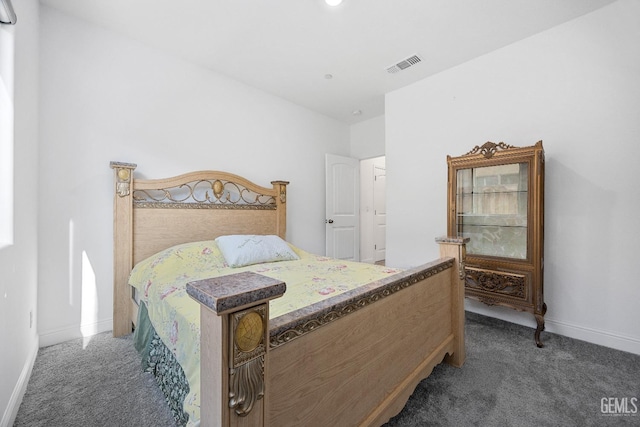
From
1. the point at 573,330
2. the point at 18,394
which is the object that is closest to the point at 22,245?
the point at 18,394

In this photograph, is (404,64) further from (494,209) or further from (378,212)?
(378,212)

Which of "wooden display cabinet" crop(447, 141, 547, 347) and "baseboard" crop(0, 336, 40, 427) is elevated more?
"wooden display cabinet" crop(447, 141, 547, 347)

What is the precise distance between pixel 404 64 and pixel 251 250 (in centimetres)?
255

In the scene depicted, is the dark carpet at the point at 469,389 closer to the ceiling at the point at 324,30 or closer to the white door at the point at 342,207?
the white door at the point at 342,207

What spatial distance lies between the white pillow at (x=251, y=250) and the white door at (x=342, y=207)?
1.70 m

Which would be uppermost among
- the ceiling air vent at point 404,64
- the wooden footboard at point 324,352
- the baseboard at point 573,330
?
the ceiling air vent at point 404,64

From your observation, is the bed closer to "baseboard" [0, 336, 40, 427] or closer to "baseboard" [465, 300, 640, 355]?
"baseboard" [0, 336, 40, 427]

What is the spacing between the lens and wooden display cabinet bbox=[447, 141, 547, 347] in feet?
7.33

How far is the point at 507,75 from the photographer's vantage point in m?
2.69

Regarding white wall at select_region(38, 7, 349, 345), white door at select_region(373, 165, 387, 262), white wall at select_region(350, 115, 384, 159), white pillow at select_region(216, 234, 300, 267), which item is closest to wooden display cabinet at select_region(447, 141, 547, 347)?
white pillow at select_region(216, 234, 300, 267)

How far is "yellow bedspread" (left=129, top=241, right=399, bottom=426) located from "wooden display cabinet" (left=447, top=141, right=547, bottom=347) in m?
1.05

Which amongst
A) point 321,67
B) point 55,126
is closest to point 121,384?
point 55,126

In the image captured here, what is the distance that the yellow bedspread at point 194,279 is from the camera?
3.75 feet

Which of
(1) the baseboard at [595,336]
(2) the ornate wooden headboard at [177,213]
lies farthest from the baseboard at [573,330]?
(2) the ornate wooden headboard at [177,213]
